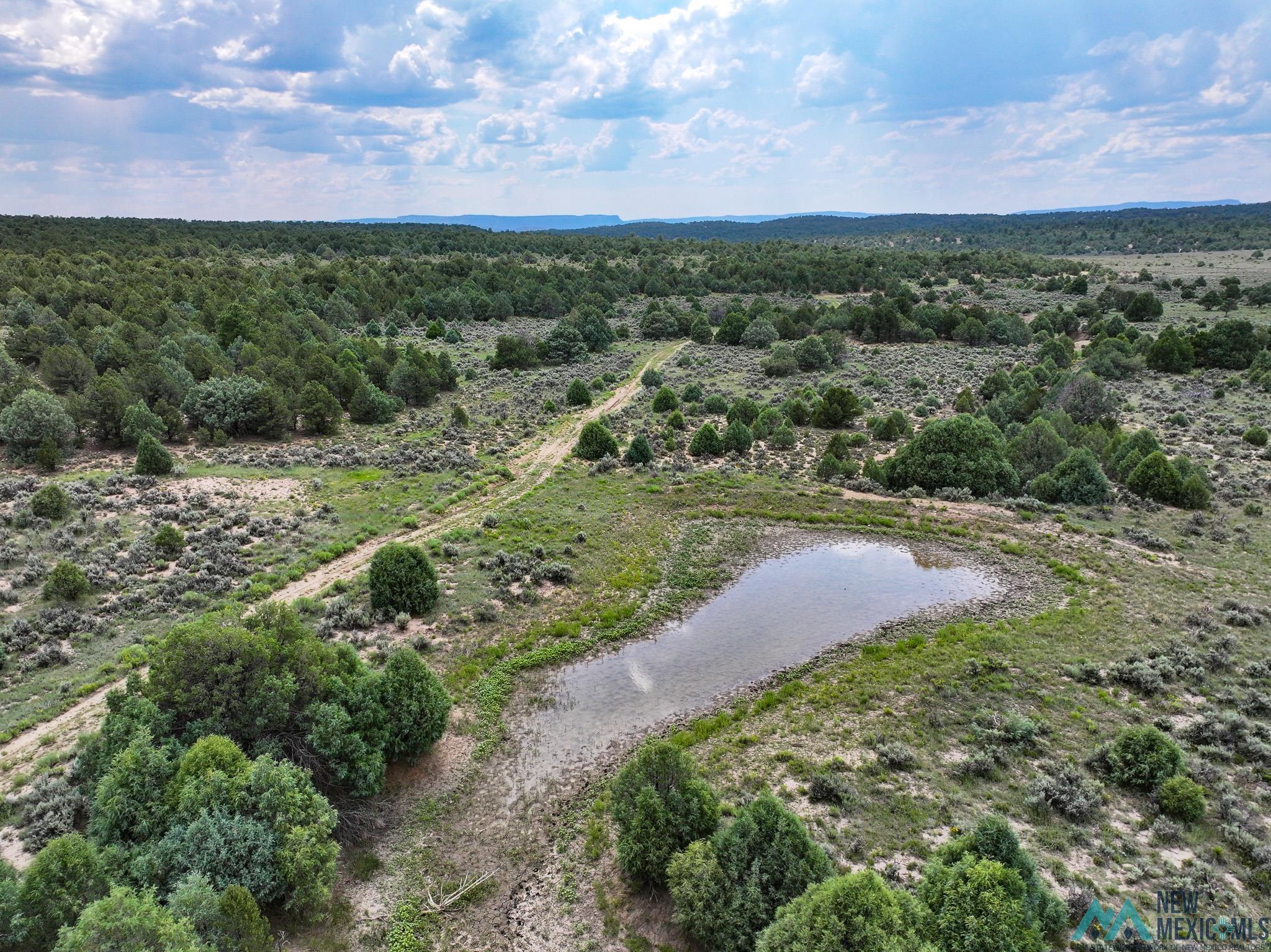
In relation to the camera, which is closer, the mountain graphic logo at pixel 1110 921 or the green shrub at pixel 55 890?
the green shrub at pixel 55 890

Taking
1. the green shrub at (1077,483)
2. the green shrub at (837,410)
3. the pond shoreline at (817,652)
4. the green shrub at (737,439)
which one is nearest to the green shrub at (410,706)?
the pond shoreline at (817,652)

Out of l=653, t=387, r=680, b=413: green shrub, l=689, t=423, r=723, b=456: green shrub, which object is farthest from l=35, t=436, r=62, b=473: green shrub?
l=653, t=387, r=680, b=413: green shrub

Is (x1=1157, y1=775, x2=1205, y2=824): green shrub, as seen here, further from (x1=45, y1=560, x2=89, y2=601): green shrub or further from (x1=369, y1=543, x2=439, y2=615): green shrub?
(x1=45, y1=560, x2=89, y2=601): green shrub

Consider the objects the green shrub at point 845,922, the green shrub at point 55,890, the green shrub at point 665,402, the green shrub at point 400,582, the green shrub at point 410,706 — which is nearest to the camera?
the green shrub at point 845,922

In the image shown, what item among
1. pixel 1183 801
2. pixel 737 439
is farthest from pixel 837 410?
pixel 1183 801

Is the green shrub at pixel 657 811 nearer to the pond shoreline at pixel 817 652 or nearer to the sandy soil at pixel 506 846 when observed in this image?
the sandy soil at pixel 506 846
